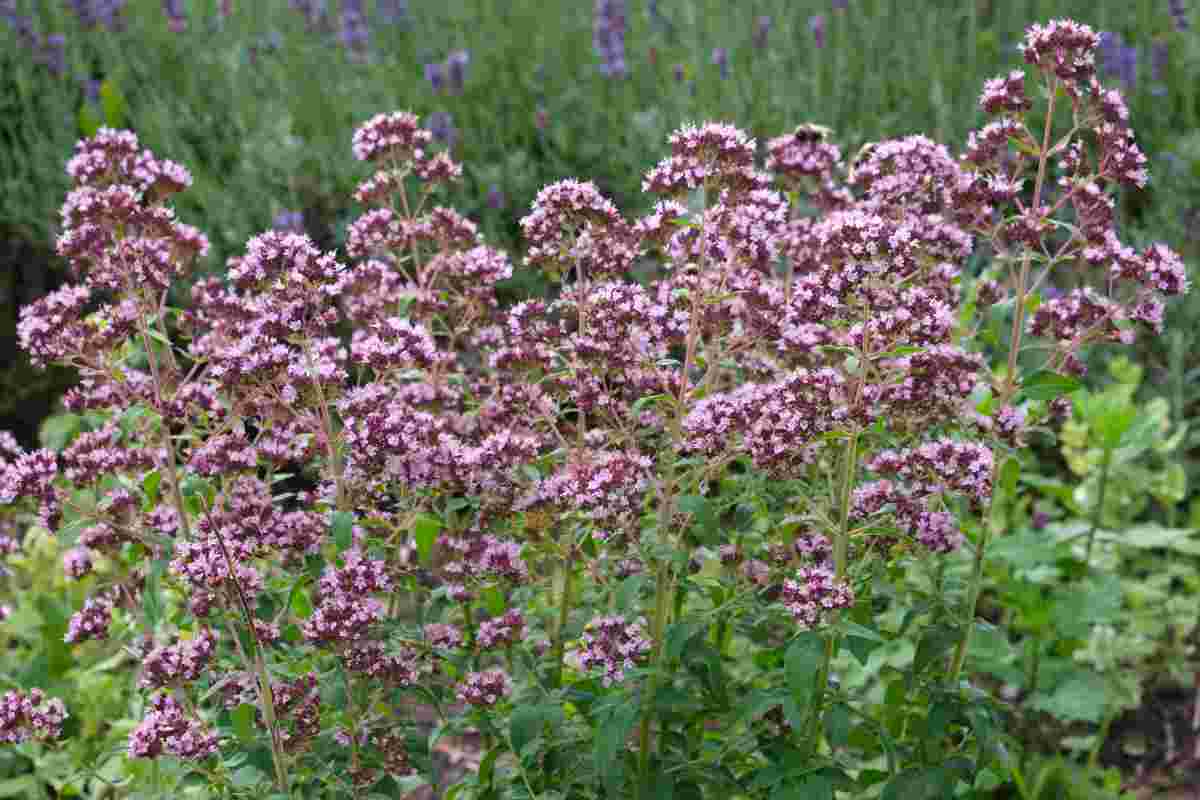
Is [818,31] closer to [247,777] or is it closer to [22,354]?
[22,354]

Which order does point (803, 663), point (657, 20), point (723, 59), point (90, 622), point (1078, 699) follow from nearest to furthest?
point (803, 663)
point (90, 622)
point (1078, 699)
point (723, 59)
point (657, 20)

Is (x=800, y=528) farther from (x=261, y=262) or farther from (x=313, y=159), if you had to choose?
(x=313, y=159)

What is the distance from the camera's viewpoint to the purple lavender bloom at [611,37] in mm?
8367

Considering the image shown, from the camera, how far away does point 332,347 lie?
9.64 feet

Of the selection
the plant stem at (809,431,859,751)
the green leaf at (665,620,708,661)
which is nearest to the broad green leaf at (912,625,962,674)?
the plant stem at (809,431,859,751)

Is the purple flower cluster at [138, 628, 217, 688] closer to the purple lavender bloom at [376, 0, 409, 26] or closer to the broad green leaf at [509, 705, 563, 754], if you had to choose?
the broad green leaf at [509, 705, 563, 754]

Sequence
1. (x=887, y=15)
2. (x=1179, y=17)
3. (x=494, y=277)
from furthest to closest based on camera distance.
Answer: (x=887, y=15) → (x=1179, y=17) → (x=494, y=277)

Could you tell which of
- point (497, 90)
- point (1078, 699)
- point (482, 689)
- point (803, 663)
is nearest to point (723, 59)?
point (497, 90)

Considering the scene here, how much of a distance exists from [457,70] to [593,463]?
222 inches

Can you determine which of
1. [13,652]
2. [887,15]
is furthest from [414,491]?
[887,15]

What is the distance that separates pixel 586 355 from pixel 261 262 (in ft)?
2.44

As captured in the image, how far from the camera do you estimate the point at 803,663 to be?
2723 mm

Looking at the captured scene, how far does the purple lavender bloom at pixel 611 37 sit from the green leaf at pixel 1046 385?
583cm

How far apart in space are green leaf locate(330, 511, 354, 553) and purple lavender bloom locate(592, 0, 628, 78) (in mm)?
6081
